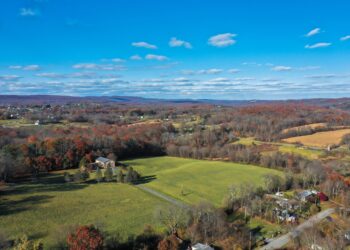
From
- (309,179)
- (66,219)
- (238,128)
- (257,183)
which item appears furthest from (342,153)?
(66,219)

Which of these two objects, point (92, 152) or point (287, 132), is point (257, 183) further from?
point (287, 132)

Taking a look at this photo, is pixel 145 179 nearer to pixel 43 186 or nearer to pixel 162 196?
pixel 162 196

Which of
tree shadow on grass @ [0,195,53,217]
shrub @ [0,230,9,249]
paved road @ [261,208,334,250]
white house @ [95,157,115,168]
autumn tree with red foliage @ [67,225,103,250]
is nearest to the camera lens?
autumn tree with red foliage @ [67,225,103,250]

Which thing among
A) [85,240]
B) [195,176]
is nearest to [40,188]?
[195,176]

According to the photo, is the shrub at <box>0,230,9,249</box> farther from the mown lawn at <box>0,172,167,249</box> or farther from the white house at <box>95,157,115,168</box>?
the white house at <box>95,157,115,168</box>

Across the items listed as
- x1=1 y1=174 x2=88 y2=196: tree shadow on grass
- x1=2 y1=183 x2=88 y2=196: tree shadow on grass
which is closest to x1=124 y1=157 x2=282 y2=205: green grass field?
x1=2 y1=183 x2=88 y2=196: tree shadow on grass

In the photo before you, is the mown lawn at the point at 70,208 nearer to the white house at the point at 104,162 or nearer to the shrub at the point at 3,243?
the shrub at the point at 3,243
